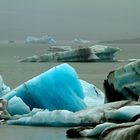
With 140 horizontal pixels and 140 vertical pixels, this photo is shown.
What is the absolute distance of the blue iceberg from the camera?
459 inches

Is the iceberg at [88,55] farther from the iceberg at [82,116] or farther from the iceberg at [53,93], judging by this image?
the iceberg at [82,116]

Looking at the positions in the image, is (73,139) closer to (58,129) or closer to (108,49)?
(58,129)

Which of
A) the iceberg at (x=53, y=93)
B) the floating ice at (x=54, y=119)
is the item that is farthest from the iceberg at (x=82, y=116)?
the iceberg at (x=53, y=93)

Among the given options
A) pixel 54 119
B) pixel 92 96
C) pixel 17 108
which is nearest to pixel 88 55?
pixel 92 96

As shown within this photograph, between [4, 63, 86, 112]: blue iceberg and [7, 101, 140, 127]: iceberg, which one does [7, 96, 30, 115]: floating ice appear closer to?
[4, 63, 86, 112]: blue iceberg

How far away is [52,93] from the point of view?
38.4 ft

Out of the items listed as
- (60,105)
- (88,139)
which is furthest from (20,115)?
(88,139)

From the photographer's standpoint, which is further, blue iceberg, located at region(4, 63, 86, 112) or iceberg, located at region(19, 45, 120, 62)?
iceberg, located at region(19, 45, 120, 62)

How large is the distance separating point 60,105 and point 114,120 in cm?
253

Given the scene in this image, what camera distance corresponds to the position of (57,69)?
11.8 meters

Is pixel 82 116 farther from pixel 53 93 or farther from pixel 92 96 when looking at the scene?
pixel 92 96

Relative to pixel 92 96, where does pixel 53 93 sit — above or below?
above

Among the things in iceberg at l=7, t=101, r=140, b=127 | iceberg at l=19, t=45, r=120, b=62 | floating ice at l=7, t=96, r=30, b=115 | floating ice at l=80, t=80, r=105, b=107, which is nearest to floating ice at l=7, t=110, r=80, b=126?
iceberg at l=7, t=101, r=140, b=127

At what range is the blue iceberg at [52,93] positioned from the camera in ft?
38.2
